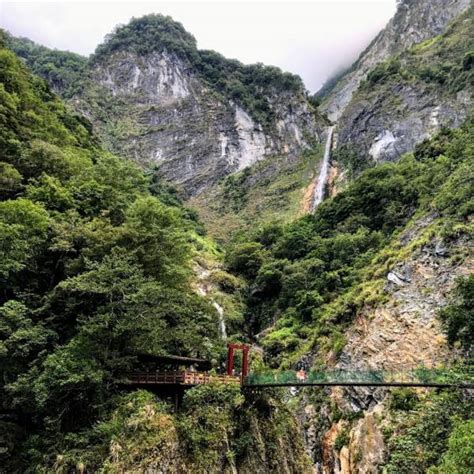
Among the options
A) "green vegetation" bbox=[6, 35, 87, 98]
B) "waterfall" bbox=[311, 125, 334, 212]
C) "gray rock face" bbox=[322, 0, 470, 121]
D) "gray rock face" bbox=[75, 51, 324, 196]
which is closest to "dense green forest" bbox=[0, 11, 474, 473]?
"waterfall" bbox=[311, 125, 334, 212]

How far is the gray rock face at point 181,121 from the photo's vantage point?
241 ft

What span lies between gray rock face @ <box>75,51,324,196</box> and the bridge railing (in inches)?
2240

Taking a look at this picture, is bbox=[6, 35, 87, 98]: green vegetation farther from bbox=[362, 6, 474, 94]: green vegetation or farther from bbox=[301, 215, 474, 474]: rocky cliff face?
bbox=[301, 215, 474, 474]: rocky cliff face

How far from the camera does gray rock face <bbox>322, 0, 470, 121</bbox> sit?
94.1 metres

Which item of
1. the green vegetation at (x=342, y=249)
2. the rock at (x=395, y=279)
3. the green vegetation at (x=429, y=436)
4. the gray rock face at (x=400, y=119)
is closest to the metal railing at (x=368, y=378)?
the green vegetation at (x=429, y=436)

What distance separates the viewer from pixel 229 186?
70688 mm

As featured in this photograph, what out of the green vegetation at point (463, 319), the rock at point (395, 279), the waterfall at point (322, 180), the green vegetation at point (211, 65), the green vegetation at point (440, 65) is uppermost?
the green vegetation at point (211, 65)

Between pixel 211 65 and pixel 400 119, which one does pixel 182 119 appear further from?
pixel 400 119

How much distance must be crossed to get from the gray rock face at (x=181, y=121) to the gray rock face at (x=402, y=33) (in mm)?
22102

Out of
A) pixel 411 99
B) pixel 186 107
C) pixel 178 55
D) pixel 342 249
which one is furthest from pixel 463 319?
pixel 178 55

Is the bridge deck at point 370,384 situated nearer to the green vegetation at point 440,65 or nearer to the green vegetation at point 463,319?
the green vegetation at point 463,319

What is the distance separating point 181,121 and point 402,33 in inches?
2331

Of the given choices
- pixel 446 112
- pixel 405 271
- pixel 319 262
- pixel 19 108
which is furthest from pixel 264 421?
pixel 446 112

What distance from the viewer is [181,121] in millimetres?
78000
